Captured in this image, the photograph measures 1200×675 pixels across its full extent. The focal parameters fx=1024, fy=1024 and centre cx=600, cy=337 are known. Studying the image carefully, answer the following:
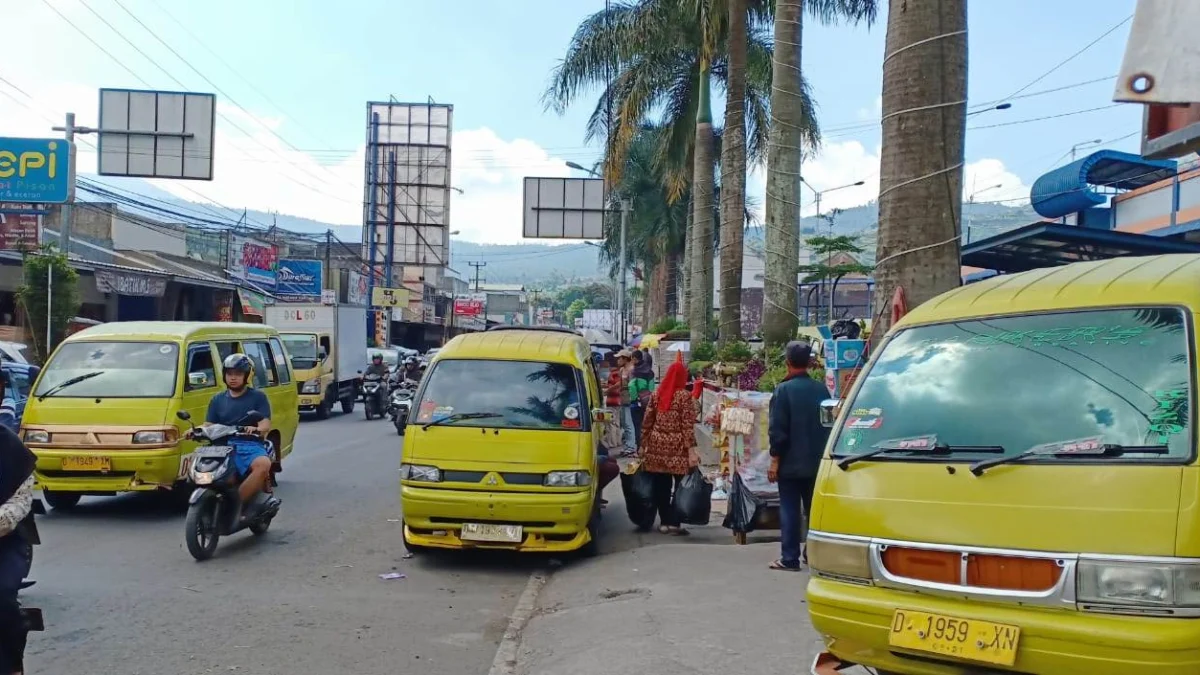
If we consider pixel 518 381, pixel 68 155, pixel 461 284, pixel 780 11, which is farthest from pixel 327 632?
pixel 461 284

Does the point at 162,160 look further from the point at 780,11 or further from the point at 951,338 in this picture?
the point at 951,338

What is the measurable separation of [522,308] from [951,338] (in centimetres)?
11544

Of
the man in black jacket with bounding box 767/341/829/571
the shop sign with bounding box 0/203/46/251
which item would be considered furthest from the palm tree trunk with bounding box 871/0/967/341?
the shop sign with bounding box 0/203/46/251

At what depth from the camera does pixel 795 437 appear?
783 cm

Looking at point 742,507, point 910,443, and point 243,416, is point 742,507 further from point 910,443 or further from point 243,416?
point 910,443

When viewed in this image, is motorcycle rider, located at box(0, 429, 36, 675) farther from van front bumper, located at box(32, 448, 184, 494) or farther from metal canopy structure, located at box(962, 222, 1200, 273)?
metal canopy structure, located at box(962, 222, 1200, 273)

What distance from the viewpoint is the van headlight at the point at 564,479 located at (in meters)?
8.64

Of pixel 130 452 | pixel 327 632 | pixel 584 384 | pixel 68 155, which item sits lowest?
pixel 327 632

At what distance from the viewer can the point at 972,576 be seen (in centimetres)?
394

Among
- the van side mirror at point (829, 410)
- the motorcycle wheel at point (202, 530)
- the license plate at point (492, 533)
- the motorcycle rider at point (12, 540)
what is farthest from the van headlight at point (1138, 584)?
the motorcycle wheel at point (202, 530)

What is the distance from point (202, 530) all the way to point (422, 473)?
191cm

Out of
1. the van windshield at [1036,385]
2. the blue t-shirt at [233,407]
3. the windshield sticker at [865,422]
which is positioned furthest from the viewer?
the blue t-shirt at [233,407]

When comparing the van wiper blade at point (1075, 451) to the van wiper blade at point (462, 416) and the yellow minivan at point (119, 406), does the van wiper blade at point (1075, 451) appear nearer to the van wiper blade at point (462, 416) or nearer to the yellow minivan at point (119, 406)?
the van wiper blade at point (462, 416)

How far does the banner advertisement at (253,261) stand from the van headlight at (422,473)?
117ft
